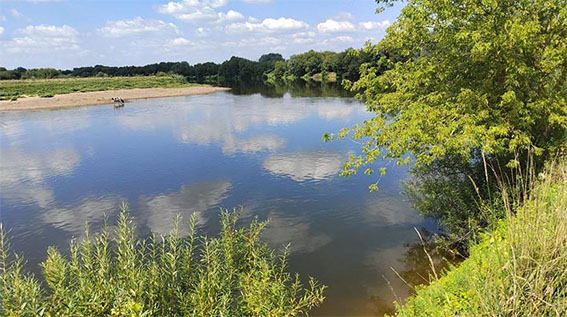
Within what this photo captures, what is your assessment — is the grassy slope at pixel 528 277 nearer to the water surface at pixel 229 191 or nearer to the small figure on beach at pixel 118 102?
the water surface at pixel 229 191

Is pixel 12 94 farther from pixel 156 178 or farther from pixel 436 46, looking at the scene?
pixel 436 46

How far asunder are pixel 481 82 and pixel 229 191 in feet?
44.0

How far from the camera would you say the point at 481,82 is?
10.5m

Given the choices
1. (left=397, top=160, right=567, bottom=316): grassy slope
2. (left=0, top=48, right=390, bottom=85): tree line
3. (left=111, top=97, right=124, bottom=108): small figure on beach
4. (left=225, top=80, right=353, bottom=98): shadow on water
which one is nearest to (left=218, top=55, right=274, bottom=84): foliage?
(left=0, top=48, right=390, bottom=85): tree line

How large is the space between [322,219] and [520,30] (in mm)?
10408

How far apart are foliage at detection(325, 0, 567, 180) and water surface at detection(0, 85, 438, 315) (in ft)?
15.2

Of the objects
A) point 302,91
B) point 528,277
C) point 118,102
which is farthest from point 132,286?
point 302,91

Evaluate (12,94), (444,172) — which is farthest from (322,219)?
(12,94)

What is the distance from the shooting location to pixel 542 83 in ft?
33.2

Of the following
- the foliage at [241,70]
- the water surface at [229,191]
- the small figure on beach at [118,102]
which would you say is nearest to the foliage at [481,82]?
the water surface at [229,191]

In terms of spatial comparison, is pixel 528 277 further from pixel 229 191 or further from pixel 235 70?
pixel 235 70

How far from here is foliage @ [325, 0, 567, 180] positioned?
909 cm

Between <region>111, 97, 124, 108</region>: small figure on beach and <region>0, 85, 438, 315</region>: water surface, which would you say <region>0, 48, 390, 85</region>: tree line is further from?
<region>0, 85, 438, 315</region>: water surface

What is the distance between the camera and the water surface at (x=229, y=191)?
13562 millimetres
